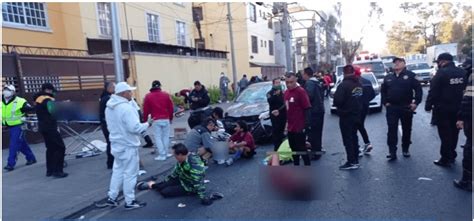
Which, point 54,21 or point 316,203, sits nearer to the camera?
point 316,203

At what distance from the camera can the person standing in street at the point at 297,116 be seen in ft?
19.8

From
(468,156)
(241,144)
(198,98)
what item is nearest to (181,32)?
(198,98)

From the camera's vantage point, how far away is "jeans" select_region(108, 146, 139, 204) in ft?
16.6

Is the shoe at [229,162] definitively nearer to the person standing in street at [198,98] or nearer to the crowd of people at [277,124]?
the crowd of people at [277,124]

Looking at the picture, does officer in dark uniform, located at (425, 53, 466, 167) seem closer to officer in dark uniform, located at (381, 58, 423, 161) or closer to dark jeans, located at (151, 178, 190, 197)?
officer in dark uniform, located at (381, 58, 423, 161)

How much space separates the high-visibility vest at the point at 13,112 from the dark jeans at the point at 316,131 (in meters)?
5.85

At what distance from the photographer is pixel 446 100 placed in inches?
229

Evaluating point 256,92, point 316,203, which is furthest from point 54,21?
point 316,203

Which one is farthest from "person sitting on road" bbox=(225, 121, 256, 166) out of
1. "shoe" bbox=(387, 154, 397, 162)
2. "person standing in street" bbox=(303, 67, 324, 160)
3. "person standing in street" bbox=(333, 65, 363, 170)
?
"shoe" bbox=(387, 154, 397, 162)

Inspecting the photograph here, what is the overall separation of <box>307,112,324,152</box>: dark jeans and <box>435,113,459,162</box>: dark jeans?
1986mm

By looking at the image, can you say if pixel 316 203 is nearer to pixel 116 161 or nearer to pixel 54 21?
pixel 116 161

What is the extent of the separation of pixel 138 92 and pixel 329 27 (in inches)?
1663

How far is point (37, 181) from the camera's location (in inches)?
266

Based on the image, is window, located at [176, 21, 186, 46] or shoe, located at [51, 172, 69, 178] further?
window, located at [176, 21, 186, 46]
